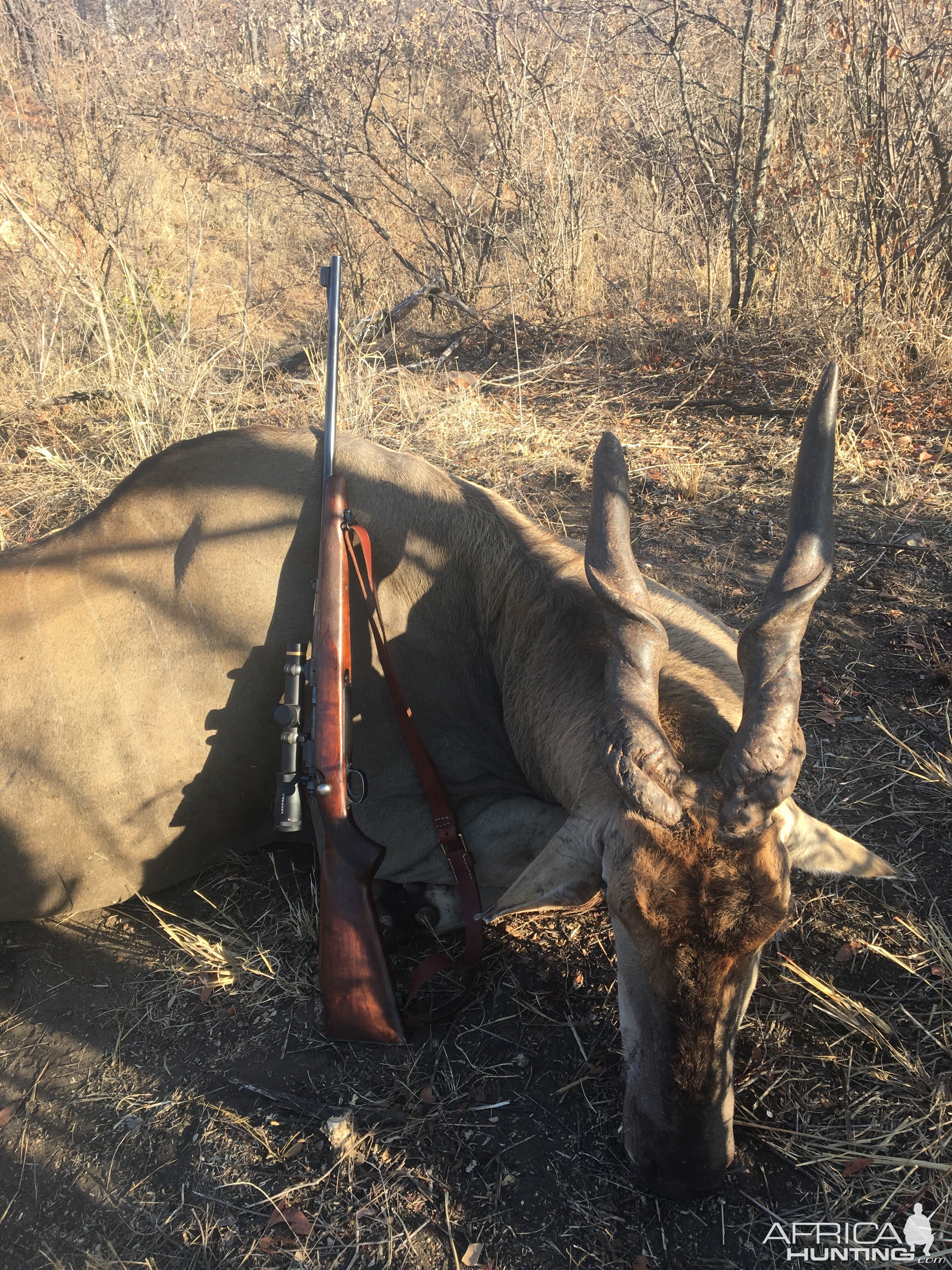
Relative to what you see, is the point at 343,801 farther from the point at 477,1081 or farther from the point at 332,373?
the point at 332,373

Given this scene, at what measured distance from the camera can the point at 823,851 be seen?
8.80 ft

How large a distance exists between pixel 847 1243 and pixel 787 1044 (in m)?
0.57

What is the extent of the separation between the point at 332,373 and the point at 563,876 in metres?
2.48

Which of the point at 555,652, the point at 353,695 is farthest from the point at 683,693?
the point at 353,695

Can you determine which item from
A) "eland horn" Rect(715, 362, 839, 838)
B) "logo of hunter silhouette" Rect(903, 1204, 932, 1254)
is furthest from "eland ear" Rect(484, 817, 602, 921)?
"logo of hunter silhouette" Rect(903, 1204, 932, 1254)

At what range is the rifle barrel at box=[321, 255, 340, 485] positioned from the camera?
3.68 metres

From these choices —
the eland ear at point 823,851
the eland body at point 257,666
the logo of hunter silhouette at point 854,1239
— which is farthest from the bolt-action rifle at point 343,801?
the logo of hunter silhouette at point 854,1239

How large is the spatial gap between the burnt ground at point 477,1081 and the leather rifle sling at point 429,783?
21cm

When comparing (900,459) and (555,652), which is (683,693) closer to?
(555,652)

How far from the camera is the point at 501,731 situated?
3799 millimetres

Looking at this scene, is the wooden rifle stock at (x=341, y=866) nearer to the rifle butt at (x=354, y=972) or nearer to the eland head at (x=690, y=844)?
the rifle butt at (x=354, y=972)

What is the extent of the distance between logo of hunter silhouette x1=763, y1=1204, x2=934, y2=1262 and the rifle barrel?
2954 mm

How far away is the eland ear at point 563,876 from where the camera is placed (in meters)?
2.67

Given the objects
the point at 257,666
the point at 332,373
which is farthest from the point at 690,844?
the point at 332,373
